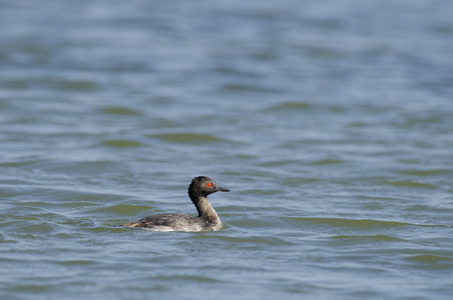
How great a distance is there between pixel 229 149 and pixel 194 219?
6.56 m

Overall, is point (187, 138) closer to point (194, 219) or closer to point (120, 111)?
point (120, 111)

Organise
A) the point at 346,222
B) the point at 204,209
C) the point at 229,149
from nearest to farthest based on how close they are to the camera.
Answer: the point at 204,209 < the point at 346,222 < the point at 229,149

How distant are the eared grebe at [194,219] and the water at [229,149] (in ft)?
0.61

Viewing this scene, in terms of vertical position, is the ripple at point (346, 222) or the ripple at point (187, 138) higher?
the ripple at point (187, 138)

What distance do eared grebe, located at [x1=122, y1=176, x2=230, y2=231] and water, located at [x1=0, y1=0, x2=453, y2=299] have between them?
0.19 metres

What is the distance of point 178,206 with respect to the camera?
12.8m

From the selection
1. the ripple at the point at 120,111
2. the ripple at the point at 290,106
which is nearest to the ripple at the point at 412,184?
the ripple at the point at 290,106

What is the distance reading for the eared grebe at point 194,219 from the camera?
412 inches

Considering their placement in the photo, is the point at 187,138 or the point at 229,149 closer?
the point at 229,149

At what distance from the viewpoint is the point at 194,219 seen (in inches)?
428

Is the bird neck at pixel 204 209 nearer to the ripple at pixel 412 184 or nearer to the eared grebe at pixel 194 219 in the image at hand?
the eared grebe at pixel 194 219

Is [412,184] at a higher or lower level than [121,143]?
lower

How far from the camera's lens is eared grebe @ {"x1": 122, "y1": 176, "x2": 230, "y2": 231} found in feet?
34.3

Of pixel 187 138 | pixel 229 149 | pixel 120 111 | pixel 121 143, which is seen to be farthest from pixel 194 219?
pixel 120 111
